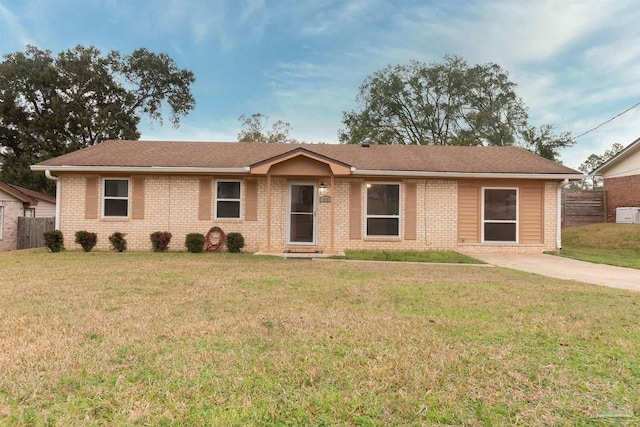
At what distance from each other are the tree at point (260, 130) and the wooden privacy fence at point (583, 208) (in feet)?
68.4

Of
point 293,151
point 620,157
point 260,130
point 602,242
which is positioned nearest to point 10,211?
point 293,151

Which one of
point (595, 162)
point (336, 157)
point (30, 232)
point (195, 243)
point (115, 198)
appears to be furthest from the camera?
point (595, 162)

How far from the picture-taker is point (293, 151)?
10391mm

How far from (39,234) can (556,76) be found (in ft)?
88.1

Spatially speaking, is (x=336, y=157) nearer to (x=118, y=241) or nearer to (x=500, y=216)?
(x=500, y=216)

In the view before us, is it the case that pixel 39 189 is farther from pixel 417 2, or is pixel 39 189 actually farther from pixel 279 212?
pixel 417 2

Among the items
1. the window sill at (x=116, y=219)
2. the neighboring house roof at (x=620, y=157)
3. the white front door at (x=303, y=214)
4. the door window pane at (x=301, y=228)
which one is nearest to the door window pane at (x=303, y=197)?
the white front door at (x=303, y=214)

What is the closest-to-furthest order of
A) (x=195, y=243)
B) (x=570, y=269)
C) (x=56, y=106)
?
(x=570, y=269) → (x=195, y=243) → (x=56, y=106)

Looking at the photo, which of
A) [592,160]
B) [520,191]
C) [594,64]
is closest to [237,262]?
[520,191]

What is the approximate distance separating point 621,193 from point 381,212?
13622mm

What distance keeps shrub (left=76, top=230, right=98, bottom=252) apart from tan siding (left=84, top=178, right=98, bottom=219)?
0.61 m

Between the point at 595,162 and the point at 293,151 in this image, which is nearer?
the point at 293,151

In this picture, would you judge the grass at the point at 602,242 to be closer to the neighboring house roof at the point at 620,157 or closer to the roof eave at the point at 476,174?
the roof eave at the point at 476,174

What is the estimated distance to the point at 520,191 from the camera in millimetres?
11492
